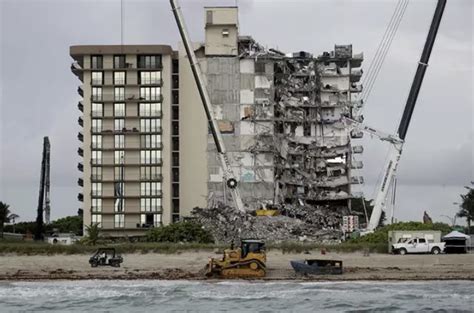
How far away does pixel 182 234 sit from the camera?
310 feet

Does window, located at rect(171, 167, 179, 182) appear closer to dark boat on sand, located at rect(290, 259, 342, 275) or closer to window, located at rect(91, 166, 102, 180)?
window, located at rect(91, 166, 102, 180)

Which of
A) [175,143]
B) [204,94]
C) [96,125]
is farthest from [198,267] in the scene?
[96,125]

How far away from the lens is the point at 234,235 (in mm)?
95375

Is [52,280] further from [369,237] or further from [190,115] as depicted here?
[190,115]

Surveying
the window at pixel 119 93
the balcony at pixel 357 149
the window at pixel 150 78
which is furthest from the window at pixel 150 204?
the balcony at pixel 357 149

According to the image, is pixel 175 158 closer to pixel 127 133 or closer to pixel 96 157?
pixel 127 133

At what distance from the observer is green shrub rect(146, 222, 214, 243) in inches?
3698

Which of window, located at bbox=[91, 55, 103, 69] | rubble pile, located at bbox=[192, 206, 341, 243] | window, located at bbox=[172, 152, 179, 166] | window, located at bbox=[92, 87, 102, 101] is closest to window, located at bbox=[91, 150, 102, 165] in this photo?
window, located at bbox=[92, 87, 102, 101]

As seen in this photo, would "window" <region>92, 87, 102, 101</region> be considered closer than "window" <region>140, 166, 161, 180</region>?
No

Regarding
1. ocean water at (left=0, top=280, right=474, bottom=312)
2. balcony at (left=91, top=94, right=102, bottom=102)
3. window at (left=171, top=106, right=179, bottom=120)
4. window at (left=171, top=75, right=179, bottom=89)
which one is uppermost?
window at (left=171, top=75, right=179, bottom=89)

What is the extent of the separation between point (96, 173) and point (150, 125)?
10.1 metres

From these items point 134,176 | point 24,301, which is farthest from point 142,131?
point 24,301

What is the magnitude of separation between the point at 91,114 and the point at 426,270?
2790 inches

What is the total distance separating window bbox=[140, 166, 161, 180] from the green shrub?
73.5 feet
